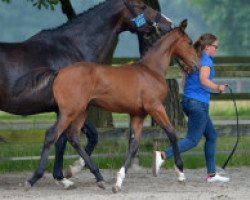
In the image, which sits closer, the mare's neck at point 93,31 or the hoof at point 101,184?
the hoof at point 101,184

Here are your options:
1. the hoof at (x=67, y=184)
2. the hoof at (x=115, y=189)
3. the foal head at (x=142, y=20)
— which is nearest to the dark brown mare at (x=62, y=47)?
the foal head at (x=142, y=20)

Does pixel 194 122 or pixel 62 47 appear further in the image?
pixel 194 122

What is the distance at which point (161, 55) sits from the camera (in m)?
10.7

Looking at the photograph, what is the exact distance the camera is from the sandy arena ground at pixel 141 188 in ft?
32.3

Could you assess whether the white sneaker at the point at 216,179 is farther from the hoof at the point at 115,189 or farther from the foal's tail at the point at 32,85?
the foal's tail at the point at 32,85

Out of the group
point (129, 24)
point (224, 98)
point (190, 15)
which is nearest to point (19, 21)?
point (190, 15)

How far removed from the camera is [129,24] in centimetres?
1134

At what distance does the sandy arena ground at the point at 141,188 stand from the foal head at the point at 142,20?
1698mm

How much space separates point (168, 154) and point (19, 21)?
56.5m

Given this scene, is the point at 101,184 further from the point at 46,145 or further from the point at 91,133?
the point at 91,133

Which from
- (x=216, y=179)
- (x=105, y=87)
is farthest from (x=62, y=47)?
(x=216, y=179)

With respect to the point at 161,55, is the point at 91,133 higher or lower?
lower

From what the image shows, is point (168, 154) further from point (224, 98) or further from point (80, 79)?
point (224, 98)

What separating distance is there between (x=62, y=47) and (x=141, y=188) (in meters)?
1.72
